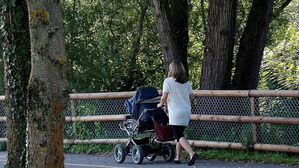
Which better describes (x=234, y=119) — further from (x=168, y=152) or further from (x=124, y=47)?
(x=124, y=47)

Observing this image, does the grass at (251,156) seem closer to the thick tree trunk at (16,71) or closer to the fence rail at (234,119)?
the fence rail at (234,119)

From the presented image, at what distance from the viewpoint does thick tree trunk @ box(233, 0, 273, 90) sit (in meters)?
14.2

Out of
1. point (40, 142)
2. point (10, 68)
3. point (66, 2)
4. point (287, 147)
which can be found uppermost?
point (66, 2)

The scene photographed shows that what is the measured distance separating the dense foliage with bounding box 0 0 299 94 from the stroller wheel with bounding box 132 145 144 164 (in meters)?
5.80

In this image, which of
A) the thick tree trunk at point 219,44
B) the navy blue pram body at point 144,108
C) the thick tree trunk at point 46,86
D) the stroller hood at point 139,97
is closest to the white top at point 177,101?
the navy blue pram body at point 144,108

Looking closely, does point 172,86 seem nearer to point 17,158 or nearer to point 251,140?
point 251,140

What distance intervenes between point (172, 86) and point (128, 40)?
8671 mm

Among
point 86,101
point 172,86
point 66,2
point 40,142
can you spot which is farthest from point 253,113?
point 66,2

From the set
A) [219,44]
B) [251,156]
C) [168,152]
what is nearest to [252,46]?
[219,44]

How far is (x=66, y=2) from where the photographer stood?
61.3ft

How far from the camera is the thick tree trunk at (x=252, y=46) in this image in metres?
14.2

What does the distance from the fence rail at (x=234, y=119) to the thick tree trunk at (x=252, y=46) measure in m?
2.38

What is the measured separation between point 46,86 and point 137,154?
472cm

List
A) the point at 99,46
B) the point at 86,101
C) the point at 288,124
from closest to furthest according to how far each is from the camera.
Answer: the point at 288,124 → the point at 86,101 → the point at 99,46
